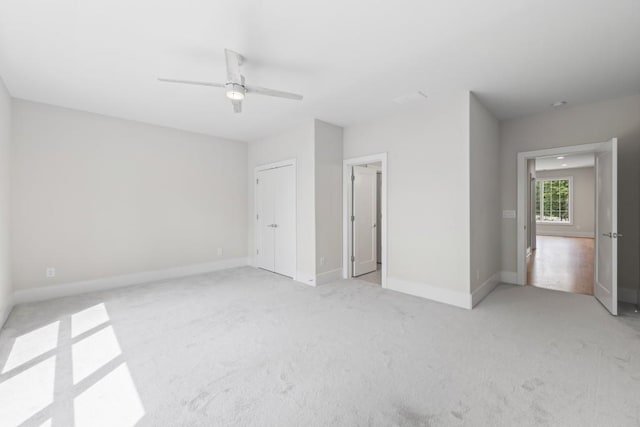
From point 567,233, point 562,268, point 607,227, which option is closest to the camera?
point 607,227

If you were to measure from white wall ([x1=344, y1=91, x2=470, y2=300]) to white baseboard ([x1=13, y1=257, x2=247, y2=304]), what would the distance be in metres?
3.36

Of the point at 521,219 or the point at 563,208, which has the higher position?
the point at 563,208

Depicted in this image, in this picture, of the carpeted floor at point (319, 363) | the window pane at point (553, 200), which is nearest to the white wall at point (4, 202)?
the carpeted floor at point (319, 363)

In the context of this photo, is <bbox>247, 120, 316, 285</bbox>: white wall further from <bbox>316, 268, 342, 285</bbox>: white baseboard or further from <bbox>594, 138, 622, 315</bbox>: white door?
<bbox>594, 138, 622, 315</bbox>: white door

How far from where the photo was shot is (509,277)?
14.5ft

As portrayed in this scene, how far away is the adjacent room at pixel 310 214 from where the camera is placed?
6.29ft

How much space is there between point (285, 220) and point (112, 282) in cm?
280

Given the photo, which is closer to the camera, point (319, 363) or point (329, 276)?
point (319, 363)

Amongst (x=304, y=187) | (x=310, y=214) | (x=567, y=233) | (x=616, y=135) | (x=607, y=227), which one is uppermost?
(x=616, y=135)

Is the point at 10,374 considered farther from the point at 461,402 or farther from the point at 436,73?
the point at 436,73

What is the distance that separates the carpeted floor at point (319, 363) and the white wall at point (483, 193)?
584 mm

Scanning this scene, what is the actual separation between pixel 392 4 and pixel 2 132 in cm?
416

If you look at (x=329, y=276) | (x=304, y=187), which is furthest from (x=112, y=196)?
(x=329, y=276)

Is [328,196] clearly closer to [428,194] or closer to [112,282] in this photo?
[428,194]
